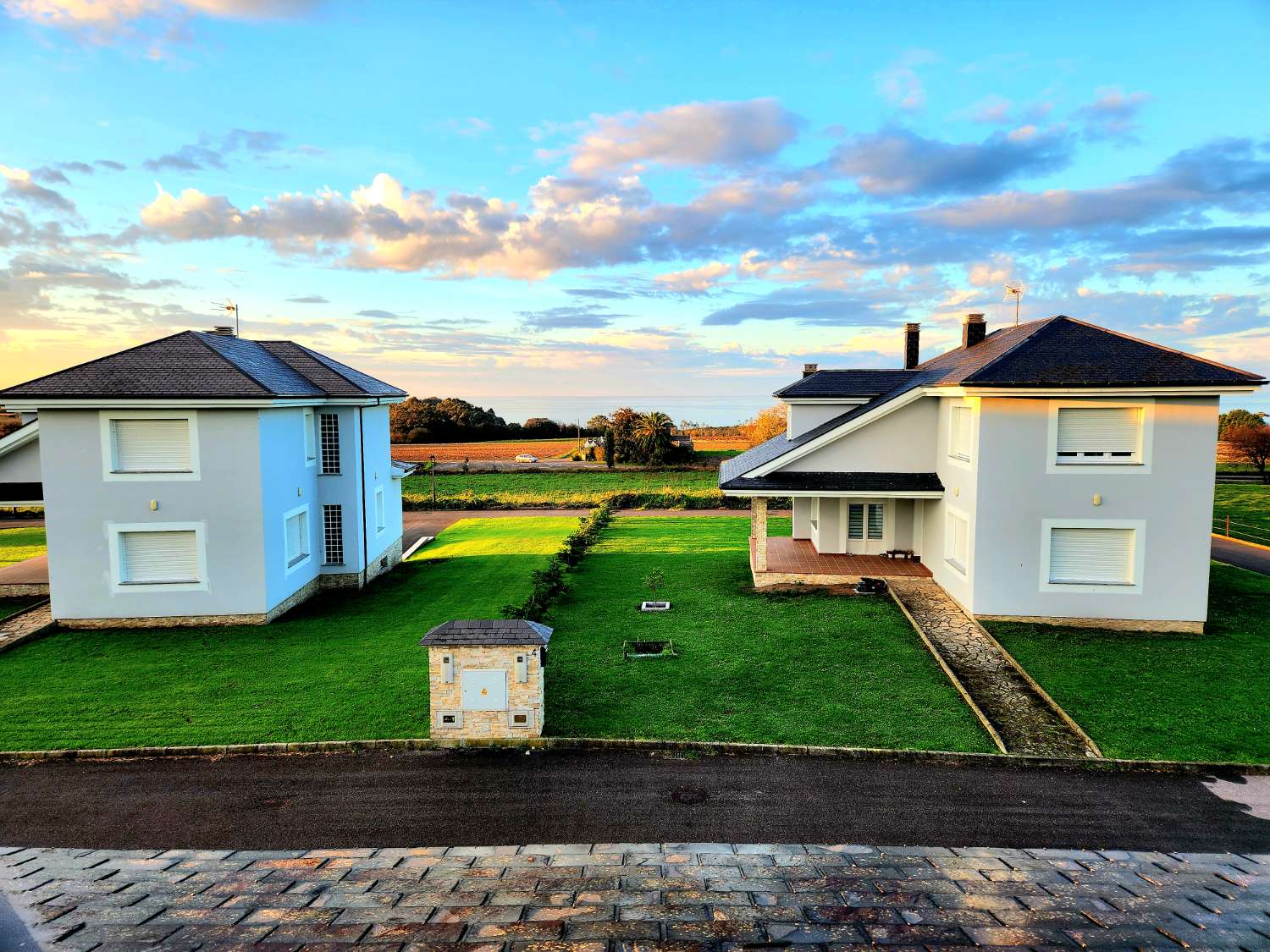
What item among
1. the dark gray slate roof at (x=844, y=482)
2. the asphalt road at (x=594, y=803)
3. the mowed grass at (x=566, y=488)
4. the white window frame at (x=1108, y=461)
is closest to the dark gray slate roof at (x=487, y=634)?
the asphalt road at (x=594, y=803)

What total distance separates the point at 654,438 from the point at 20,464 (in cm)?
4100

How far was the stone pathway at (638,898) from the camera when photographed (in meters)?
6.95

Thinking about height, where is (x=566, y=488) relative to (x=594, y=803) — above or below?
above

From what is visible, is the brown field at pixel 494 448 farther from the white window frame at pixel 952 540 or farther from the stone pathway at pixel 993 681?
the stone pathway at pixel 993 681

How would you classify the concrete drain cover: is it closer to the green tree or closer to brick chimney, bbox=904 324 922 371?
brick chimney, bbox=904 324 922 371

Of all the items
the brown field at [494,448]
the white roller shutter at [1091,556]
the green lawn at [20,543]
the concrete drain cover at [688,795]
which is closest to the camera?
the concrete drain cover at [688,795]

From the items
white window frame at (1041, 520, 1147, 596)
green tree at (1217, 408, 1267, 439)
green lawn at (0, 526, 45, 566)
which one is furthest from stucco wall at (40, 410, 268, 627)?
green tree at (1217, 408, 1267, 439)

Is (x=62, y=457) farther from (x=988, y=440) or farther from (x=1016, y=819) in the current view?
(x=988, y=440)

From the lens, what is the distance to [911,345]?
1158 inches

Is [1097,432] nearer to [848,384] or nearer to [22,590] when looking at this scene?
[848,384]

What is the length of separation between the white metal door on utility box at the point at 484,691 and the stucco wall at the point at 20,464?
19.2 metres

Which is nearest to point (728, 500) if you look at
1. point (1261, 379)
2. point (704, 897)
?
point (1261, 379)

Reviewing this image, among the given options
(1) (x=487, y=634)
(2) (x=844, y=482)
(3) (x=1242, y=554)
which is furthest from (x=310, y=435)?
(3) (x=1242, y=554)

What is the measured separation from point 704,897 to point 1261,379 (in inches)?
711
